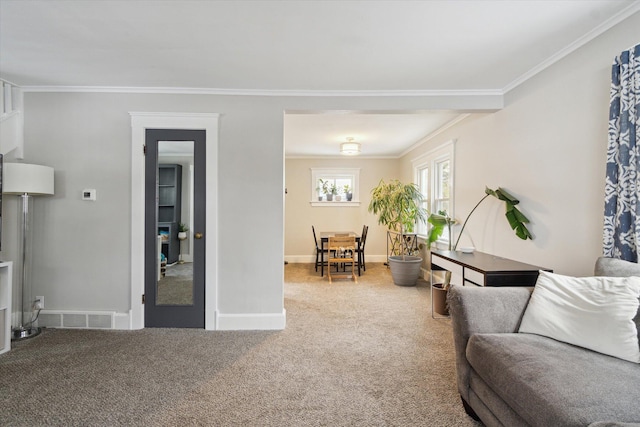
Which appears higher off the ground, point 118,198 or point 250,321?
point 118,198

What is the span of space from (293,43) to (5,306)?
3221 mm

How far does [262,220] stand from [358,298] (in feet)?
6.36

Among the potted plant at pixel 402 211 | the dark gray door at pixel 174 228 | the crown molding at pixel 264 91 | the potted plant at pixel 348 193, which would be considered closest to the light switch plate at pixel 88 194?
the dark gray door at pixel 174 228

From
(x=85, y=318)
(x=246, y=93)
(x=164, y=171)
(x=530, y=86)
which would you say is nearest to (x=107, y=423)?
(x=85, y=318)

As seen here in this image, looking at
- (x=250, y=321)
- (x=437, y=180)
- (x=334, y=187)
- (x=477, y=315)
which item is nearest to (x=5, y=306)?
(x=250, y=321)

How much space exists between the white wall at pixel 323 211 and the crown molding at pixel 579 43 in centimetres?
417

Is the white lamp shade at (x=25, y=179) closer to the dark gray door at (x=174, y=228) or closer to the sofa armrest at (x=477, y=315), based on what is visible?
the dark gray door at (x=174, y=228)

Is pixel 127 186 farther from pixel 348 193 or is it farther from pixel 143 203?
pixel 348 193

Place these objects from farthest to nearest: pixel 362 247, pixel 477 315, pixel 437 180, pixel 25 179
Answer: pixel 362 247 < pixel 437 180 < pixel 25 179 < pixel 477 315

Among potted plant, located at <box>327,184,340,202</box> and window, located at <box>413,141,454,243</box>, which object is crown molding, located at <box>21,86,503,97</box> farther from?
potted plant, located at <box>327,184,340,202</box>

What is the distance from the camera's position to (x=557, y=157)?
2.60m

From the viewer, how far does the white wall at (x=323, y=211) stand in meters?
7.28

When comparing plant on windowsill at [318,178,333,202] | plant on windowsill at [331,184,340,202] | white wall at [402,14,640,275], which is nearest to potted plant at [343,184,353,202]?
plant on windowsill at [331,184,340,202]

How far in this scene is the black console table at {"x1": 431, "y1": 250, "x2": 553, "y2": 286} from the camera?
2.44 metres
